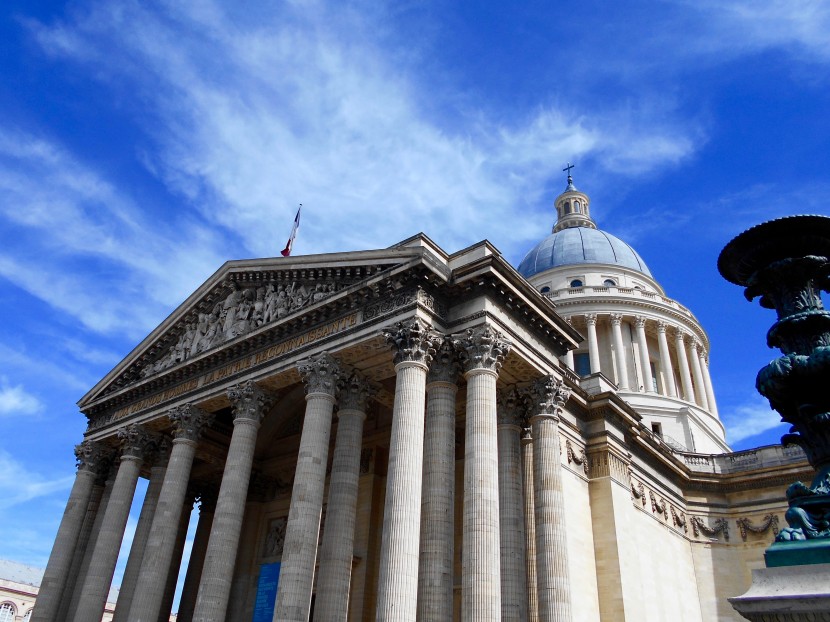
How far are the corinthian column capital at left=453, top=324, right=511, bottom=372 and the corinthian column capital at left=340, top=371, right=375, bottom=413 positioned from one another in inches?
167

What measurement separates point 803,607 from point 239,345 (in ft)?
77.4

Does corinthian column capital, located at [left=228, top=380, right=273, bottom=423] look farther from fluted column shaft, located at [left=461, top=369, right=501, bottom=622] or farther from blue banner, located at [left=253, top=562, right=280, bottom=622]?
fluted column shaft, located at [left=461, top=369, right=501, bottom=622]

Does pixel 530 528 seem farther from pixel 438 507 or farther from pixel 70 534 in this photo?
pixel 70 534

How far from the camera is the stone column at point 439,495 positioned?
19.2 m

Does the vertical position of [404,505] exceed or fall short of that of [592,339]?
it falls short

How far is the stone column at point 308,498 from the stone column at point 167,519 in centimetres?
675

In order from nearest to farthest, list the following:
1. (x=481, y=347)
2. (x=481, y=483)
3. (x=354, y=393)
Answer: (x=481, y=483) < (x=481, y=347) < (x=354, y=393)

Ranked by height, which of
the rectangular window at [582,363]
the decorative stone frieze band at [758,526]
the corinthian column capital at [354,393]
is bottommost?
the corinthian column capital at [354,393]

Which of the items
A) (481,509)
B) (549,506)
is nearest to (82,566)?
(481,509)

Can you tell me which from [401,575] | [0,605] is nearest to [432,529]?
[401,575]

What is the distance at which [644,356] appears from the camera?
162 ft

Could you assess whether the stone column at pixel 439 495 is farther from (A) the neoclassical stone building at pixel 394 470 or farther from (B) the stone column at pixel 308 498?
(B) the stone column at pixel 308 498

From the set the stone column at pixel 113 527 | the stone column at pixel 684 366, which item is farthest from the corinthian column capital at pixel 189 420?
the stone column at pixel 684 366

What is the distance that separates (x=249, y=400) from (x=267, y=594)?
7073 mm
